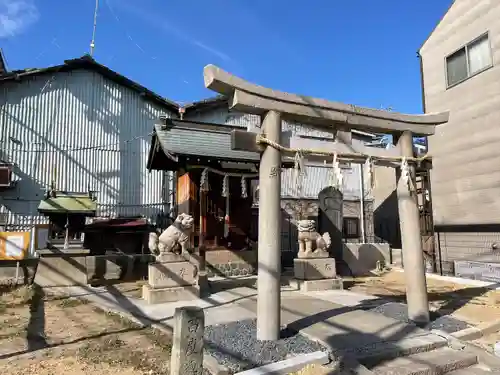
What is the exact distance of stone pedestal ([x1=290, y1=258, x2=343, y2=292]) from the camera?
11039mm

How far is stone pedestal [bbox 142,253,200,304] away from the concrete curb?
5.15 metres

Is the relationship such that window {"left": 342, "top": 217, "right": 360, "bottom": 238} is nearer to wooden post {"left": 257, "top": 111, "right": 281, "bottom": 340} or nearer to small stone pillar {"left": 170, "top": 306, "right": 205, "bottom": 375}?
wooden post {"left": 257, "top": 111, "right": 281, "bottom": 340}

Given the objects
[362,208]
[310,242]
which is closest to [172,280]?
[310,242]

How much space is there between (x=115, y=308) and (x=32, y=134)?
44.4 ft

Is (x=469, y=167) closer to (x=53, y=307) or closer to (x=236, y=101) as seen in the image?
(x=236, y=101)

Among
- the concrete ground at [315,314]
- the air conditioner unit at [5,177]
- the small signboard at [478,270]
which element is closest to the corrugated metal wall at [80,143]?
the air conditioner unit at [5,177]

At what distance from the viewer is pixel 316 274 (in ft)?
37.1

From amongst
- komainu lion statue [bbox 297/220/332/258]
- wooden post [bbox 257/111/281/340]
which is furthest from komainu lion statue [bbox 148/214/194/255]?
wooden post [bbox 257/111/281/340]

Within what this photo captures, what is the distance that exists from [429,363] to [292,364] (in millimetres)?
2106

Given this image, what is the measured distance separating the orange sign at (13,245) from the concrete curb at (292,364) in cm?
1028

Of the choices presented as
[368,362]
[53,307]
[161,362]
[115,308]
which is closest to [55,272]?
[53,307]

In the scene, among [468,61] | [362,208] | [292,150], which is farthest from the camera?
[362,208]

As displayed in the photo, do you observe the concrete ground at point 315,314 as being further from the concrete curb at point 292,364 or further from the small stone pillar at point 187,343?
the small stone pillar at point 187,343

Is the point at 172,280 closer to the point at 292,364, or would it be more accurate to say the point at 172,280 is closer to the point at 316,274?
the point at 316,274
